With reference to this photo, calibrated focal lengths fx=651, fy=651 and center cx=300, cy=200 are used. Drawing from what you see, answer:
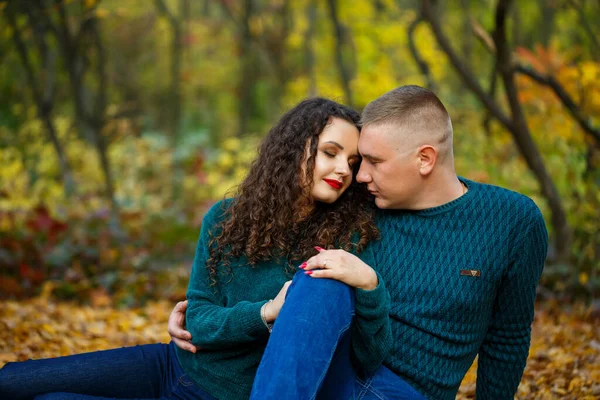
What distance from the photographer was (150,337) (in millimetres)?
4203

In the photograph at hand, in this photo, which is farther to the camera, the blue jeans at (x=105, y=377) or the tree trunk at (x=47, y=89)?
the tree trunk at (x=47, y=89)

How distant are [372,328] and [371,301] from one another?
0.10 meters

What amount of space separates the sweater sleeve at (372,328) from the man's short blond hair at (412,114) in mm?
555

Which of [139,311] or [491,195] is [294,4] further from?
[491,195]

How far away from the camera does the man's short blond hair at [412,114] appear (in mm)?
2227

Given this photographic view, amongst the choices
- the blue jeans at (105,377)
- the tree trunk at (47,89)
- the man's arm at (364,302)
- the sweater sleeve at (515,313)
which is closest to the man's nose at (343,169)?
the man's arm at (364,302)

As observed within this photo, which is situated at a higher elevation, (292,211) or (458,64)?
(458,64)

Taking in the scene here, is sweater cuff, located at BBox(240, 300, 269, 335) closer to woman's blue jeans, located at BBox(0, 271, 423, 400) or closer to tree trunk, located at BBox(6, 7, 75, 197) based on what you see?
woman's blue jeans, located at BBox(0, 271, 423, 400)

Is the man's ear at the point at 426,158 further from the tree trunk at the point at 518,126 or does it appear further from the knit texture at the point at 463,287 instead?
the tree trunk at the point at 518,126

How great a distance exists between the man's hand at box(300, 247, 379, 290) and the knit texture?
0.91 feet

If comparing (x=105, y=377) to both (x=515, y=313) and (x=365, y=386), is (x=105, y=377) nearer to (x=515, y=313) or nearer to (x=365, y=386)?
(x=365, y=386)

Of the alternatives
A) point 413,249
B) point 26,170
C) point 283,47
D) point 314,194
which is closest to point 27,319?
point 314,194

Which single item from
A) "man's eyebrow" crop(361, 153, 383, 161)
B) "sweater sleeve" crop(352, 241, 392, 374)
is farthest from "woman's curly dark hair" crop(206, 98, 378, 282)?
"sweater sleeve" crop(352, 241, 392, 374)

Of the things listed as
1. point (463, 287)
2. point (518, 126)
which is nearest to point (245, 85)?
point (518, 126)
